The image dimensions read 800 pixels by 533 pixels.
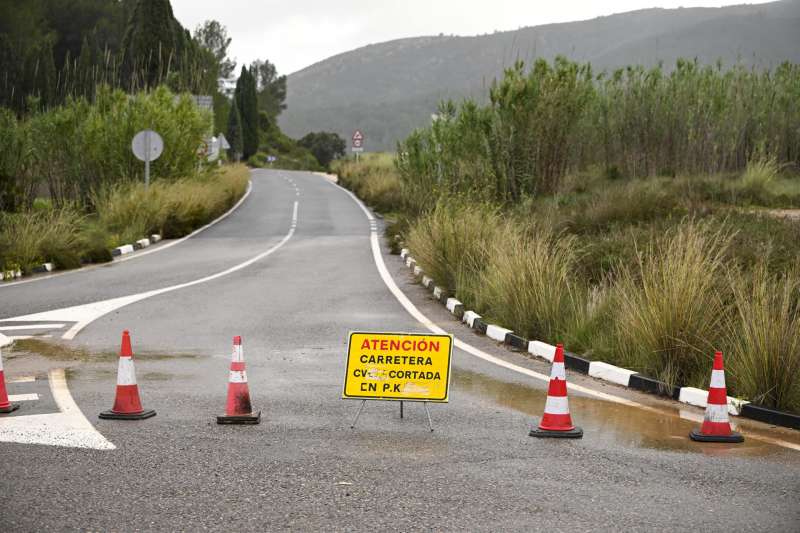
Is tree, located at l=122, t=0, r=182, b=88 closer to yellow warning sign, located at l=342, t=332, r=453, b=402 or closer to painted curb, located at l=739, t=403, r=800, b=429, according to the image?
yellow warning sign, located at l=342, t=332, r=453, b=402

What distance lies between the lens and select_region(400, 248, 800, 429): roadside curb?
848 centimetres

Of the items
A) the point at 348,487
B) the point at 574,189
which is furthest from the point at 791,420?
the point at 574,189

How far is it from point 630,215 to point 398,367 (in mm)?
11722

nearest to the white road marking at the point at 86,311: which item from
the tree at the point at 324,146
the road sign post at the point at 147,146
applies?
the road sign post at the point at 147,146

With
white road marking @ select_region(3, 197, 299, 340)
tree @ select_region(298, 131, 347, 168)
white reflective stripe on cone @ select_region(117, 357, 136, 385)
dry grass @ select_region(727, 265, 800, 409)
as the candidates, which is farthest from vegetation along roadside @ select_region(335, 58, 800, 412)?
tree @ select_region(298, 131, 347, 168)

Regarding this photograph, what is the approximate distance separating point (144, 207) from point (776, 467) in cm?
2507

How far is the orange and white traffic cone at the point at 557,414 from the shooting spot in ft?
25.3

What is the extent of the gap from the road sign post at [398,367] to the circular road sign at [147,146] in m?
23.8

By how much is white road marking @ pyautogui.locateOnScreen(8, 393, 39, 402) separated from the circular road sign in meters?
22.7

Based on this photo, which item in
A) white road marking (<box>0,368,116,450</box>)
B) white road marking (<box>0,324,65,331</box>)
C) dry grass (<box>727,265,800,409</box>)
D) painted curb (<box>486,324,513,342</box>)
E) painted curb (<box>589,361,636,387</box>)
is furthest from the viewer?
white road marking (<box>0,324,65,331</box>)

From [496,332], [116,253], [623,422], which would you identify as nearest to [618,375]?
[623,422]

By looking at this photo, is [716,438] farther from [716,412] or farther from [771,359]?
[771,359]

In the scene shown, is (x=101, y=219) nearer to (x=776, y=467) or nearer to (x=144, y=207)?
(x=144, y=207)

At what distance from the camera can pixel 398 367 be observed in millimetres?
8492
